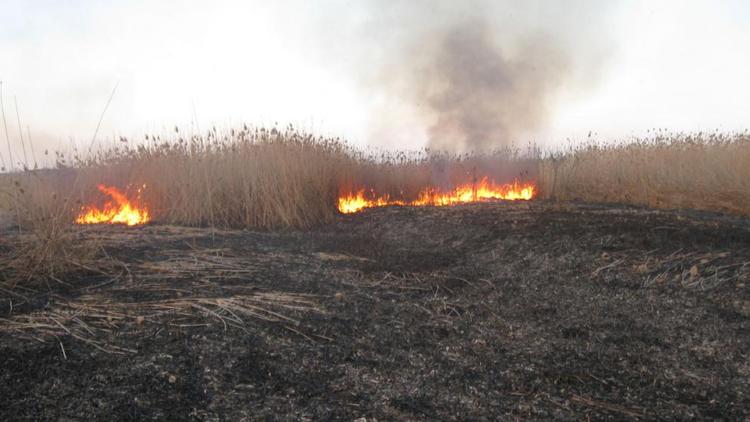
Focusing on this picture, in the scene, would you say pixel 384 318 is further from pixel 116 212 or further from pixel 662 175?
pixel 662 175

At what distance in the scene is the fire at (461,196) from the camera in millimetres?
10527

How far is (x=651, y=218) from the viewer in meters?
6.54

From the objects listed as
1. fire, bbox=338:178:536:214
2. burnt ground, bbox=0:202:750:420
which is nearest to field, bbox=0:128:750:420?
burnt ground, bbox=0:202:750:420

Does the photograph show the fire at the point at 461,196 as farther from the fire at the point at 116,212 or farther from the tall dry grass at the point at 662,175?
the fire at the point at 116,212

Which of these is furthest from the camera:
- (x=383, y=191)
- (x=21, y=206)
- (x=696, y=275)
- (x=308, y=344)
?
(x=383, y=191)

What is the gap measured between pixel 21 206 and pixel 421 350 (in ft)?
15.8

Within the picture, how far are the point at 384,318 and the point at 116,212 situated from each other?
701cm

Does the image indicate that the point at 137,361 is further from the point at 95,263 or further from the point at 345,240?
the point at 345,240

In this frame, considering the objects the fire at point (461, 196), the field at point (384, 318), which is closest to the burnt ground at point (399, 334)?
the field at point (384, 318)

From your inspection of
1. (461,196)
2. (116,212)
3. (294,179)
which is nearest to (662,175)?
(461,196)

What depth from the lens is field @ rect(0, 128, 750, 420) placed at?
2.47 meters

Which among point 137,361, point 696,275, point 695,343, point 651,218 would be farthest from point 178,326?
point 651,218

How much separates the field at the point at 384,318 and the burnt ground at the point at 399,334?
1 cm

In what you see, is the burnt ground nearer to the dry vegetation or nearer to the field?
the field
